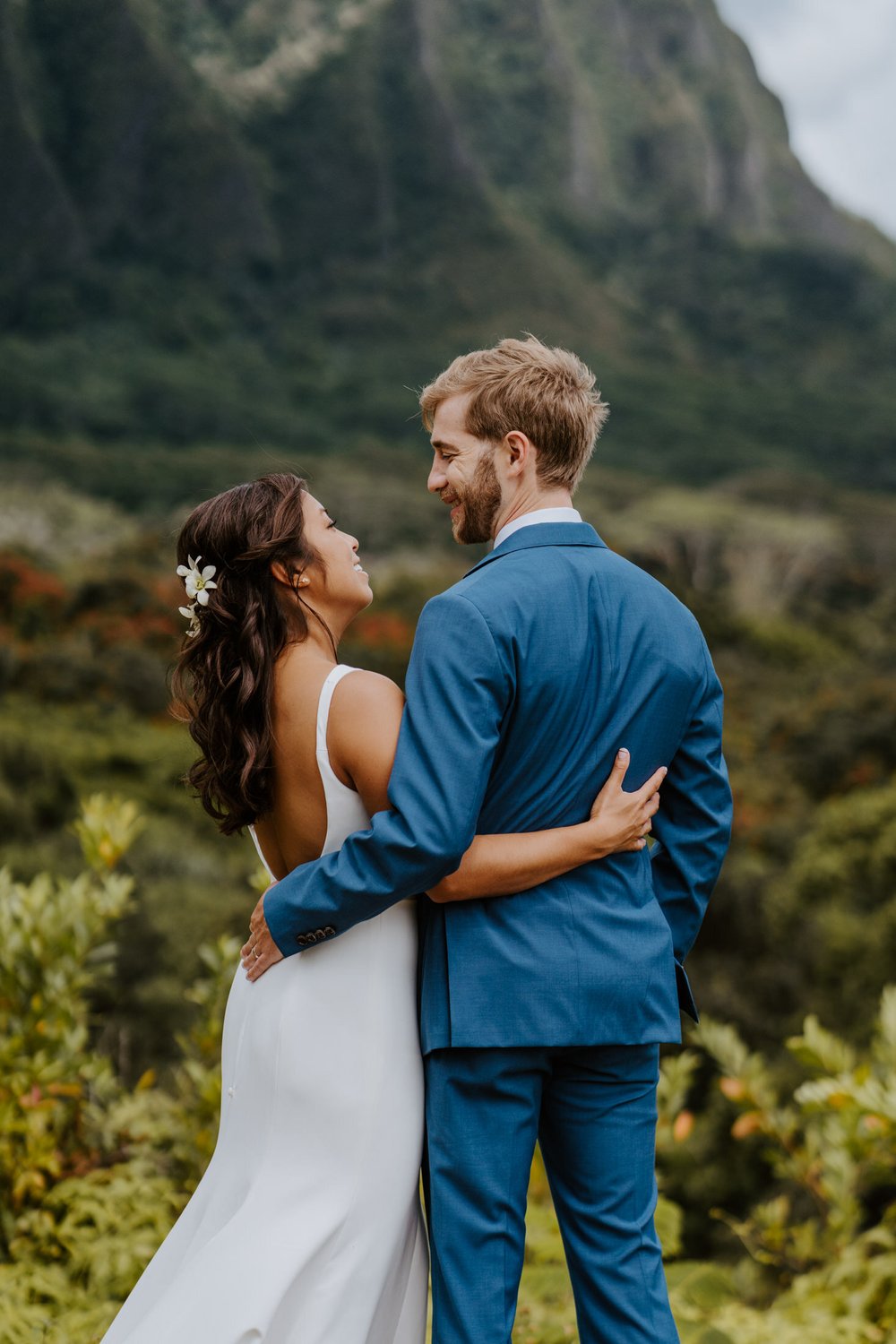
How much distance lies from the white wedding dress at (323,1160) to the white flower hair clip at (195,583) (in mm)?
281

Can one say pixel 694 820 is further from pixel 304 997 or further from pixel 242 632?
pixel 242 632

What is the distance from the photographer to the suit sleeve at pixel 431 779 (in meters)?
1.81

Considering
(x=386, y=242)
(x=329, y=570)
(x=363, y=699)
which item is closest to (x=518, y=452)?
(x=329, y=570)

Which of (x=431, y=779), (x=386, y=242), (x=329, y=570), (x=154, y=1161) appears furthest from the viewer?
(x=386, y=242)

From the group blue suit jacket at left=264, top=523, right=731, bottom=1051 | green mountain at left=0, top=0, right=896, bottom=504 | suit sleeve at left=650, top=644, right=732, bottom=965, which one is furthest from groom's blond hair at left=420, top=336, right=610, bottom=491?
green mountain at left=0, top=0, right=896, bottom=504

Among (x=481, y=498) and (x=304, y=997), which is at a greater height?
(x=481, y=498)

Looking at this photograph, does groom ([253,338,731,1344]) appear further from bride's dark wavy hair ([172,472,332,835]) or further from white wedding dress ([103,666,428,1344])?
bride's dark wavy hair ([172,472,332,835])

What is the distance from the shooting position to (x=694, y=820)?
221 centimetres

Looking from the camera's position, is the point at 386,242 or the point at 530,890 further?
the point at 386,242

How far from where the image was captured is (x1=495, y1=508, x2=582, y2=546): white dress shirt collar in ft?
6.84

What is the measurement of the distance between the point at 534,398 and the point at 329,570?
0.46 meters

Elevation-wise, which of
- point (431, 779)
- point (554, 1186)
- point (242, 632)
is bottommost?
point (554, 1186)

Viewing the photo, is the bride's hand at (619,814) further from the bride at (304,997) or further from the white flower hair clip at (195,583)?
the white flower hair clip at (195,583)

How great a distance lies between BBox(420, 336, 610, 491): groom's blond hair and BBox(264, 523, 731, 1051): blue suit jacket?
13cm
